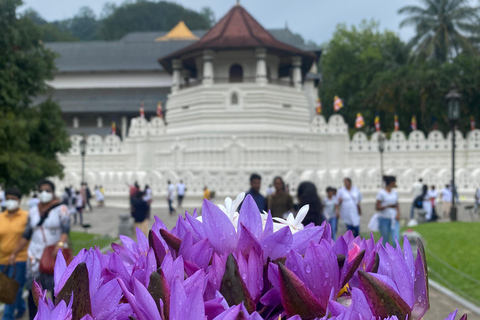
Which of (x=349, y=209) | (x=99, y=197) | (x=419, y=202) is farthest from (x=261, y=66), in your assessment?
(x=349, y=209)

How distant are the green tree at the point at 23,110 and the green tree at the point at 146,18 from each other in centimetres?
7148

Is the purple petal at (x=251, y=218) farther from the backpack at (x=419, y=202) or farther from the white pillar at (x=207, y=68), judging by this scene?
the white pillar at (x=207, y=68)

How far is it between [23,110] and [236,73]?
20837 millimetres

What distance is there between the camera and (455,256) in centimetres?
948

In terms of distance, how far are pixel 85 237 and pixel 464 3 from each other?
3569 cm

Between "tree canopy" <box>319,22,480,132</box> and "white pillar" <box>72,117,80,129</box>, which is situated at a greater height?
"tree canopy" <box>319,22,480,132</box>

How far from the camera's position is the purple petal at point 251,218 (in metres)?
1.19

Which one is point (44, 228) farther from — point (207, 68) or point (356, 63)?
point (356, 63)

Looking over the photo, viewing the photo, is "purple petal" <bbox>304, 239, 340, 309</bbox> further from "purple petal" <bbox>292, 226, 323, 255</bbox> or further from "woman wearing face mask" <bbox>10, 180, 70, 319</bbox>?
"woman wearing face mask" <bbox>10, 180, 70, 319</bbox>

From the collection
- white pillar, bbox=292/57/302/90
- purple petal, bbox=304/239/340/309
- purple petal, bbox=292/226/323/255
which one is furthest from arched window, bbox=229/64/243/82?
purple petal, bbox=304/239/340/309

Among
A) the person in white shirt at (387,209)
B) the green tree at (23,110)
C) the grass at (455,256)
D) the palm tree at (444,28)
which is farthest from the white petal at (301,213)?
the palm tree at (444,28)

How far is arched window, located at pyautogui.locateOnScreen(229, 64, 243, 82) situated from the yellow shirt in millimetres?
25145

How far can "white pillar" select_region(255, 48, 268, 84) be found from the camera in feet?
94.5

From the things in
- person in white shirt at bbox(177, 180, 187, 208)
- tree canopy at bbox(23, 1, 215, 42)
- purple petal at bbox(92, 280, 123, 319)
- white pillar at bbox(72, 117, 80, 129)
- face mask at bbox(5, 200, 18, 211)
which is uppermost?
tree canopy at bbox(23, 1, 215, 42)
